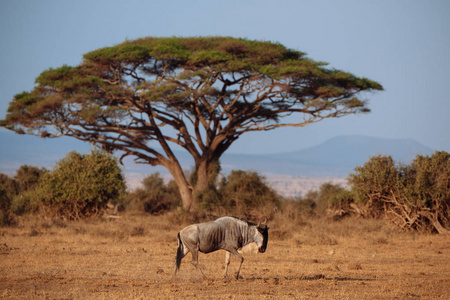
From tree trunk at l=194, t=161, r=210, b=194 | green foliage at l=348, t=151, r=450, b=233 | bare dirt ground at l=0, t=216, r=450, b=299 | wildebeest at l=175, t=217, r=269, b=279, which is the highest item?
tree trunk at l=194, t=161, r=210, b=194

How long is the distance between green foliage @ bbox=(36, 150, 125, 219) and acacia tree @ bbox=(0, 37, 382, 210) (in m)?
3.79

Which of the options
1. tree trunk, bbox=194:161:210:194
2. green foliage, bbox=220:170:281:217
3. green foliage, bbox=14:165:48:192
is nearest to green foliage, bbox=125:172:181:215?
green foliage, bbox=14:165:48:192

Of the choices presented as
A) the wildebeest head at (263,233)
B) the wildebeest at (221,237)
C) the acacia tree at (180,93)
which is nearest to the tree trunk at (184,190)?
the acacia tree at (180,93)

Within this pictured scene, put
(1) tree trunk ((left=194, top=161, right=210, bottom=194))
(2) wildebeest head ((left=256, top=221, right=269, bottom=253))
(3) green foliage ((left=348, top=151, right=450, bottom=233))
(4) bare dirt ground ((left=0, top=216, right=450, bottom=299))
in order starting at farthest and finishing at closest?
(1) tree trunk ((left=194, top=161, right=210, bottom=194)), (3) green foliage ((left=348, top=151, right=450, bottom=233)), (2) wildebeest head ((left=256, top=221, right=269, bottom=253)), (4) bare dirt ground ((left=0, top=216, right=450, bottom=299))

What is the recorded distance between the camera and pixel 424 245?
18344mm

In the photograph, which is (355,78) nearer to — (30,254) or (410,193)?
(410,193)

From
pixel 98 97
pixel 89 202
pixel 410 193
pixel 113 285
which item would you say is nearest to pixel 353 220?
pixel 410 193

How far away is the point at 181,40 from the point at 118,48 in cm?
378

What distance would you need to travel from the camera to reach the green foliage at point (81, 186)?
82.0 ft

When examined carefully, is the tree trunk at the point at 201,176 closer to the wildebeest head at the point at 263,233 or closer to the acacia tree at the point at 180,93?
the acacia tree at the point at 180,93

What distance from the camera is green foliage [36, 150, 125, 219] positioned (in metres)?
25.0

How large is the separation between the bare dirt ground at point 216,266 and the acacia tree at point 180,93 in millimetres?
8353

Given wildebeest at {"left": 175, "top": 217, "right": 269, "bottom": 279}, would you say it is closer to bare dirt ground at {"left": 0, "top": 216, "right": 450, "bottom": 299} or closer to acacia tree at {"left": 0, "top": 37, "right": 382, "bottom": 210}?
bare dirt ground at {"left": 0, "top": 216, "right": 450, "bottom": 299}

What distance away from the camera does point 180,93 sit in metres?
28.9
